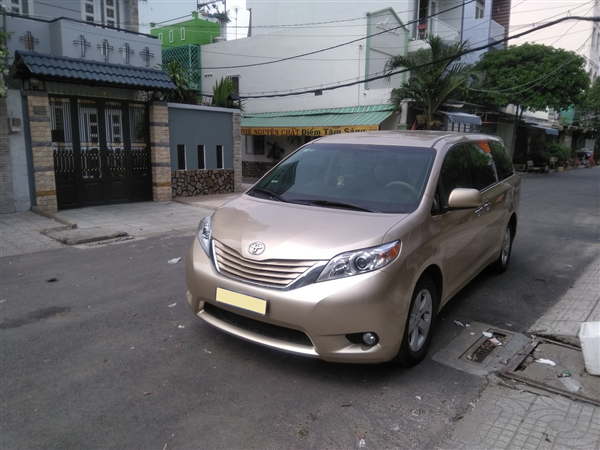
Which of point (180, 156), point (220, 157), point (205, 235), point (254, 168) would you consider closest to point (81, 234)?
point (180, 156)

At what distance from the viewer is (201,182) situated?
551 inches

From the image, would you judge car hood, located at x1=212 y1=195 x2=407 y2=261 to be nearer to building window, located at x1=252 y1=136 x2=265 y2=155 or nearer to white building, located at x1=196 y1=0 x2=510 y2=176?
white building, located at x1=196 y1=0 x2=510 y2=176

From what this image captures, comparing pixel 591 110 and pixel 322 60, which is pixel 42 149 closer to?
pixel 322 60

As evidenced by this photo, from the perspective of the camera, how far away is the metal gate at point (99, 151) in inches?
431

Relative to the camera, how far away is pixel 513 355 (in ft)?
12.8

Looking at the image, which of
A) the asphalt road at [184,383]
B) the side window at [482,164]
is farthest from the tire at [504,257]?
the side window at [482,164]

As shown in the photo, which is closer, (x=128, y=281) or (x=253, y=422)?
(x=253, y=422)

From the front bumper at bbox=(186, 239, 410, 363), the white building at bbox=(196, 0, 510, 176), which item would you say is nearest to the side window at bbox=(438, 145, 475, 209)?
the front bumper at bbox=(186, 239, 410, 363)

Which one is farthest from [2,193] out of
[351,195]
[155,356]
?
[351,195]

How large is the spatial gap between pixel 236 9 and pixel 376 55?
1484 centimetres

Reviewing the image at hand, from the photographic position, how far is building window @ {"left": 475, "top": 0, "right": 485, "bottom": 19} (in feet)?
85.8

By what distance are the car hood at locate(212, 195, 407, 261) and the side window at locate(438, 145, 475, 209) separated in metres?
0.68

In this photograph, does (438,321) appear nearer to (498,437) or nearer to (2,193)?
(498,437)

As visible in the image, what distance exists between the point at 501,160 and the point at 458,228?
232cm
